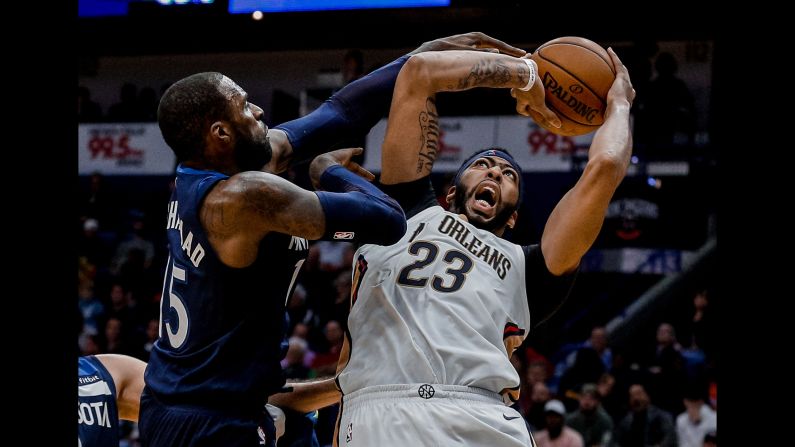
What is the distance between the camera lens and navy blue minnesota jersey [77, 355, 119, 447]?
4.43 metres

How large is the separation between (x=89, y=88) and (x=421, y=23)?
7461 millimetres

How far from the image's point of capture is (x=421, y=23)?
11000 millimetres

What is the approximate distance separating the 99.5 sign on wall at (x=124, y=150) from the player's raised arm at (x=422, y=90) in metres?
10.1

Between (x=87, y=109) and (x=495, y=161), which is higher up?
(x=87, y=109)

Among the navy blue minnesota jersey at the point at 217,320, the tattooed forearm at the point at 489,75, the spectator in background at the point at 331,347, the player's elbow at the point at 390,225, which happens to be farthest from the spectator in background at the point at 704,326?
the navy blue minnesota jersey at the point at 217,320

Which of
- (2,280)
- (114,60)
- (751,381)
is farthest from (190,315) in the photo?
(114,60)

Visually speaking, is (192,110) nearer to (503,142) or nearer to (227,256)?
(227,256)

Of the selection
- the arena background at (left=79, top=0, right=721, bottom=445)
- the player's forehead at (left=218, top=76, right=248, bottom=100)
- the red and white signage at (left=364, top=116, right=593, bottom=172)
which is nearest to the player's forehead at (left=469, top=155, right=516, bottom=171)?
the player's forehead at (left=218, top=76, right=248, bottom=100)

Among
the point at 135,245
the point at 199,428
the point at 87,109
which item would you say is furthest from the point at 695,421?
the point at 87,109

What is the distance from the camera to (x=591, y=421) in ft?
30.3

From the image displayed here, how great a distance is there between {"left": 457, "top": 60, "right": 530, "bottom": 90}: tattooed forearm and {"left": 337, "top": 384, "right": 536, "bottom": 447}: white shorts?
3.76 ft

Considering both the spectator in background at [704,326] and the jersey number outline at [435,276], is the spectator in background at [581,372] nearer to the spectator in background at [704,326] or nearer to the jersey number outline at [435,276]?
the spectator in background at [704,326]

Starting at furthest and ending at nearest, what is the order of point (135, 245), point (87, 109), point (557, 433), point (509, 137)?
point (87, 109)
point (135, 245)
point (509, 137)
point (557, 433)

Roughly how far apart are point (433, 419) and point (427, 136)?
109 cm
